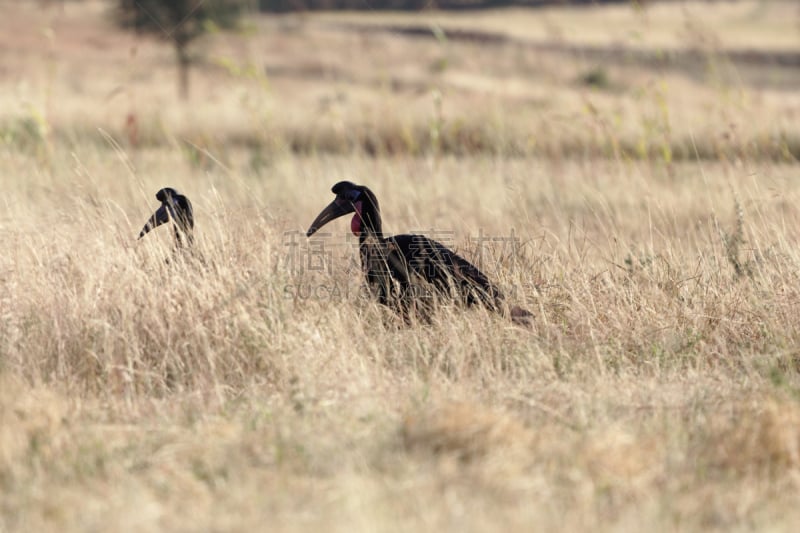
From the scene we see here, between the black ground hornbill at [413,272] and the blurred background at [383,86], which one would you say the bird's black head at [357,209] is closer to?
the black ground hornbill at [413,272]

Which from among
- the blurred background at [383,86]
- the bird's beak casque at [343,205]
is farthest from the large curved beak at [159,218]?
the bird's beak casque at [343,205]

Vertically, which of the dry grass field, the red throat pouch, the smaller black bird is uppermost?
the smaller black bird

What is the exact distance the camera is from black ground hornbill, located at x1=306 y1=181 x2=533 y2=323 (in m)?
4.96

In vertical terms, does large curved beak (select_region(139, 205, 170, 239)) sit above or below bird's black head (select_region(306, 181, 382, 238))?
above

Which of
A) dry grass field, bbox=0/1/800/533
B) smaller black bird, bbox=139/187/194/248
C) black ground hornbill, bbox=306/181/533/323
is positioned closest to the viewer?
dry grass field, bbox=0/1/800/533

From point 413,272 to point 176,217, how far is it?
1.43m

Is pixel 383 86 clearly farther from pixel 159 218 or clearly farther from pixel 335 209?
pixel 159 218

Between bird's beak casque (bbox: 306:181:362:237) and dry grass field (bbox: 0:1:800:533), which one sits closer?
dry grass field (bbox: 0:1:800:533)

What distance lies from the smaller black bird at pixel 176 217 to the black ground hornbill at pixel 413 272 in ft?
2.39

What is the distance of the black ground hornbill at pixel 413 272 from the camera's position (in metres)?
4.96

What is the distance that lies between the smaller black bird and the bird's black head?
0.69 metres

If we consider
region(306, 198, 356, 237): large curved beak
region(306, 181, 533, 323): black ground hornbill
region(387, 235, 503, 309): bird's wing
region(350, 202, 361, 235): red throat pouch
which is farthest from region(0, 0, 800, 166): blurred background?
region(387, 235, 503, 309): bird's wing

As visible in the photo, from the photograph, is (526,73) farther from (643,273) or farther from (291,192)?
(643,273)

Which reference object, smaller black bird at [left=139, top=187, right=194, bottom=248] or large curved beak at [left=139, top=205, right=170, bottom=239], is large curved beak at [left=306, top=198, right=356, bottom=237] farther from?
large curved beak at [left=139, top=205, right=170, bottom=239]
